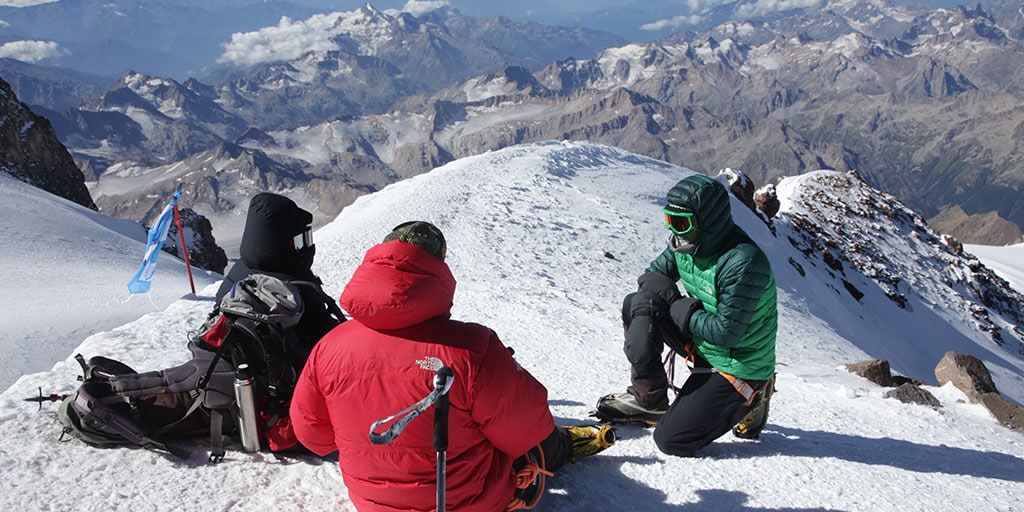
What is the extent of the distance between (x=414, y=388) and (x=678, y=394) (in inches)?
136

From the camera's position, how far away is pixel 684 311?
5445mm

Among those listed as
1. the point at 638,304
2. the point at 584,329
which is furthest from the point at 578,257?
the point at 638,304

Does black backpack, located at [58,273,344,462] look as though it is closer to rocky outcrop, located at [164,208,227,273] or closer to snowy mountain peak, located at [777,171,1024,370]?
snowy mountain peak, located at [777,171,1024,370]

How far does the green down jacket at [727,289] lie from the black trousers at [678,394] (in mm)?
208

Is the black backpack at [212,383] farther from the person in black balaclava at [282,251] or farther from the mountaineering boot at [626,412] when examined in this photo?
the mountaineering boot at [626,412]

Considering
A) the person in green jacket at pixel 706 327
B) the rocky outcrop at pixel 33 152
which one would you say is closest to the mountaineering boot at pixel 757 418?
the person in green jacket at pixel 706 327

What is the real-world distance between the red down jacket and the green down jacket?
7.54 feet

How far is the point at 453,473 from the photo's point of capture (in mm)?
3543

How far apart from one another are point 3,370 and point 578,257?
12564 mm

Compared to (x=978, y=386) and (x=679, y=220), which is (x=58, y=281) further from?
(x=978, y=386)

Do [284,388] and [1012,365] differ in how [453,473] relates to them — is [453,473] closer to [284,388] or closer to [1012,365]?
[284,388]

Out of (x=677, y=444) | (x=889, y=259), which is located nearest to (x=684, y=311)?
(x=677, y=444)

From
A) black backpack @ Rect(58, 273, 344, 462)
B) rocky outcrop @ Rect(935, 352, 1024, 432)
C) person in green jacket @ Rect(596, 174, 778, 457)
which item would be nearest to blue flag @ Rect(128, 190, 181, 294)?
black backpack @ Rect(58, 273, 344, 462)

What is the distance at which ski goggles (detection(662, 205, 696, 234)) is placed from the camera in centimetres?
535
